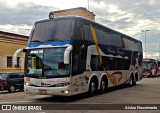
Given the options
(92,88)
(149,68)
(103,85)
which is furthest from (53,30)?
(149,68)

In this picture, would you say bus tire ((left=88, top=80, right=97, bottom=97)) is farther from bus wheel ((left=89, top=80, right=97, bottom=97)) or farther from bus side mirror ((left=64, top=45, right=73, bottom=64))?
bus side mirror ((left=64, top=45, right=73, bottom=64))

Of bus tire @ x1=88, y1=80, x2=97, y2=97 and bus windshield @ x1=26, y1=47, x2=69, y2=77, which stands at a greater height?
bus windshield @ x1=26, y1=47, x2=69, y2=77

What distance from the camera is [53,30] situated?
14.4 meters

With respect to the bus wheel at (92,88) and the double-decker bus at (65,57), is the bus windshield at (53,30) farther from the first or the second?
the bus wheel at (92,88)

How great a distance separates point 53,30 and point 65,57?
2244 mm

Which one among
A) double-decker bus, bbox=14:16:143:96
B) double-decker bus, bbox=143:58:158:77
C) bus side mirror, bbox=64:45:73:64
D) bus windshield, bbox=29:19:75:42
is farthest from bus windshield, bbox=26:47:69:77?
double-decker bus, bbox=143:58:158:77

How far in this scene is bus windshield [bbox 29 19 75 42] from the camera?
46.2 feet

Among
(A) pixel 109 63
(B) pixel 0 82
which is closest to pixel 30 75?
(A) pixel 109 63

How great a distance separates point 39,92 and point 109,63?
246 inches

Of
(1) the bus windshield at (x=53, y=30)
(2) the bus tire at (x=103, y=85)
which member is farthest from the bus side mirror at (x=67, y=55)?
(2) the bus tire at (x=103, y=85)

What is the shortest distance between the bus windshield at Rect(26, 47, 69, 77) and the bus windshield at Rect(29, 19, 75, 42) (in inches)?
24.1

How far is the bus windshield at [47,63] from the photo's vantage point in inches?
535

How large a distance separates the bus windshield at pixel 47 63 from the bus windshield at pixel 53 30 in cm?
61

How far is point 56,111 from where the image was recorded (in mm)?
11062
